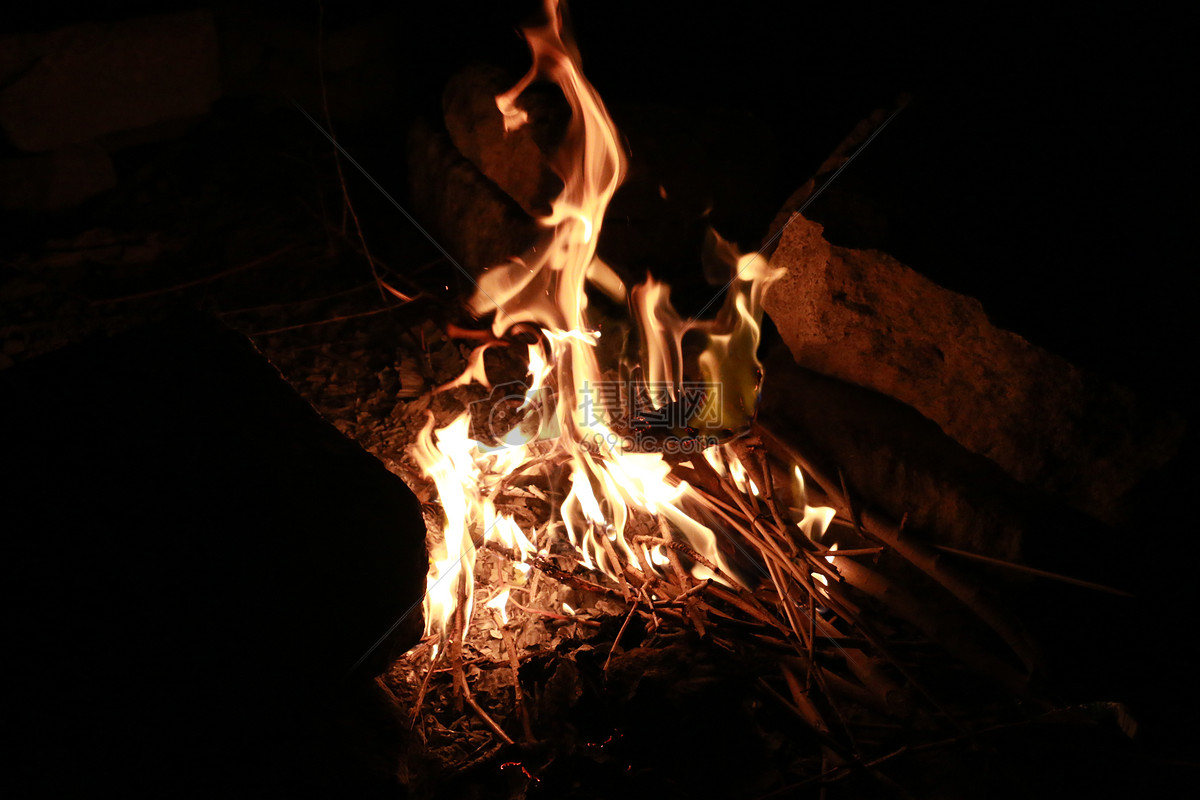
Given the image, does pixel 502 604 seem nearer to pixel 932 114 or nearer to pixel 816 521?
pixel 816 521

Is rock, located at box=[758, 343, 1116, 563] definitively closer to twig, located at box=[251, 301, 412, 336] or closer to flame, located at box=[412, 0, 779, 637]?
flame, located at box=[412, 0, 779, 637]

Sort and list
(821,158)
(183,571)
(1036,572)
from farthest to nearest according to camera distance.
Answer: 1. (821,158)
2. (1036,572)
3. (183,571)

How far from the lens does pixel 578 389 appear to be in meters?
3.88

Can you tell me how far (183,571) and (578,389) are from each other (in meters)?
2.12

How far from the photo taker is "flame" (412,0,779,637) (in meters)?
3.26

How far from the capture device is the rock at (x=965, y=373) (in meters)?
2.48

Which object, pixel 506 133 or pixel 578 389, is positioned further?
pixel 506 133

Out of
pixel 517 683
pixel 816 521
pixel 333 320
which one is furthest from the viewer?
pixel 333 320

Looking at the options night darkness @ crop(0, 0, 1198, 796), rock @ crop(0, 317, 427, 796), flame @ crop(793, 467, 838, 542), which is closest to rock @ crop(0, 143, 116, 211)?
night darkness @ crop(0, 0, 1198, 796)

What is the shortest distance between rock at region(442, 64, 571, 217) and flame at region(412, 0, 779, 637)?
0.09m

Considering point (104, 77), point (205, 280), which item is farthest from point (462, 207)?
point (104, 77)

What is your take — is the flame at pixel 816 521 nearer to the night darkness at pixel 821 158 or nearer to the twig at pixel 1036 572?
the twig at pixel 1036 572

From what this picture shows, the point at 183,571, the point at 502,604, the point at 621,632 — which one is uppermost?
the point at 183,571

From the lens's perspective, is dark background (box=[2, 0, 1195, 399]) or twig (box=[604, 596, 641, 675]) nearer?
twig (box=[604, 596, 641, 675])
